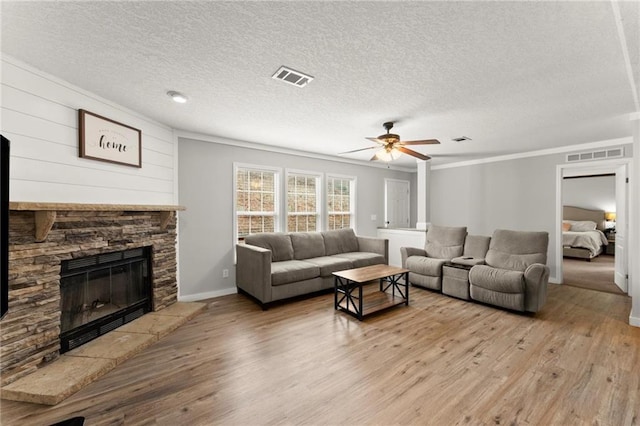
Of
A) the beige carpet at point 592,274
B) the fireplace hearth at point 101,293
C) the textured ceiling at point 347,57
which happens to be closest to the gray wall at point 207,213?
the fireplace hearth at point 101,293

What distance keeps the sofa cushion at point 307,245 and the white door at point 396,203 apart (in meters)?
2.44

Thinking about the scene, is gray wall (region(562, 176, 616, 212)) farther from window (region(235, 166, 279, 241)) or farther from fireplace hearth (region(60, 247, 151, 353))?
fireplace hearth (region(60, 247, 151, 353))

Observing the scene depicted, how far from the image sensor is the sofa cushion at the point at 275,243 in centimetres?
441

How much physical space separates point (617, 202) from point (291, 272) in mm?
5337

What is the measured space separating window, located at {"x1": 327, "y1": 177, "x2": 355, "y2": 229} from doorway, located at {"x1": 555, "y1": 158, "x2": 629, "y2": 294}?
374 cm

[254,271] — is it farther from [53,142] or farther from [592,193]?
[592,193]

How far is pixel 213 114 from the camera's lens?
325cm

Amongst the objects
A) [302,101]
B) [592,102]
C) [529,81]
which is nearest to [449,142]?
[592,102]

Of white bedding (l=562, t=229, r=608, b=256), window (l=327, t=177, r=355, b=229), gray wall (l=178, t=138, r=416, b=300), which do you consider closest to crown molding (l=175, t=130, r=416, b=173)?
gray wall (l=178, t=138, r=416, b=300)

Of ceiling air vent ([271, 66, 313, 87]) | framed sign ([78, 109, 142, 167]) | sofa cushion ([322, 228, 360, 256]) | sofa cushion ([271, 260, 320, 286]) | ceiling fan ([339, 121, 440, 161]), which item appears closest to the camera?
ceiling air vent ([271, 66, 313, 87])

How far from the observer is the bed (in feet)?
22.6

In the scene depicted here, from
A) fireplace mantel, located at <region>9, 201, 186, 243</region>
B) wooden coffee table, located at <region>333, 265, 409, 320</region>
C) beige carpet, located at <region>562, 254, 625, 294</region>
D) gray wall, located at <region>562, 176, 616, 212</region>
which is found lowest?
beige carpet, located at <region>562, 254, 625, 294</region>

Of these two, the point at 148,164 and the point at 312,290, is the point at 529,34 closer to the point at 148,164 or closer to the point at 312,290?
the point at 312,290

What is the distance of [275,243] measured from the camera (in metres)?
4.51
